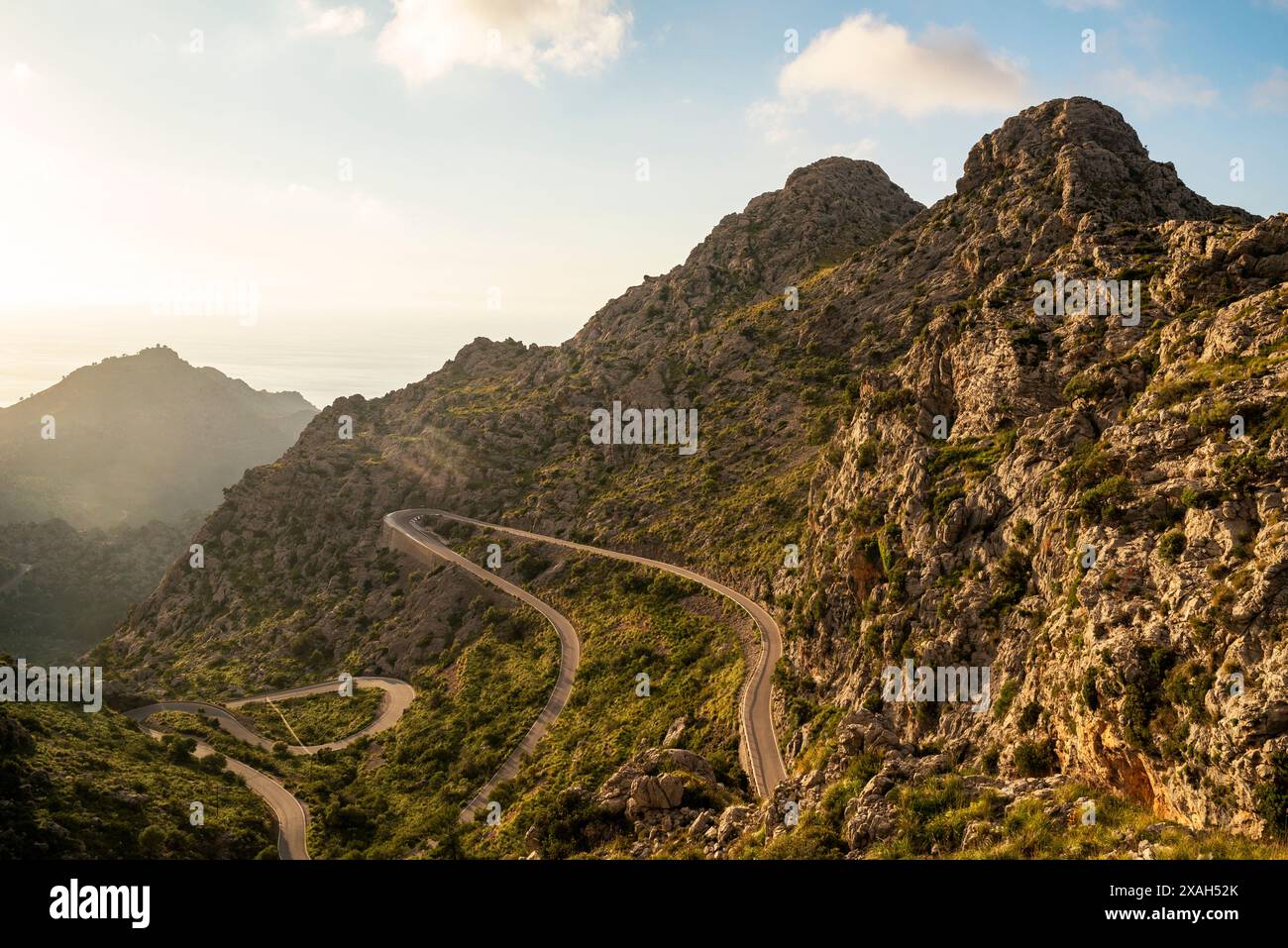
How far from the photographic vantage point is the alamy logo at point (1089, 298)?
50.0m

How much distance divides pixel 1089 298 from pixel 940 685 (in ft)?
108

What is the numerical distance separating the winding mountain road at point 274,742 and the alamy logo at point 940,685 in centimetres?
4231

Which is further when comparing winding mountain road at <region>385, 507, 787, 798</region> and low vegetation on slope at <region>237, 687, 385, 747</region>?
low vegetation on slope at <region>237, 687, 385, 747</region>

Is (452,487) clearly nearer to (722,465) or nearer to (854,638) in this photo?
(722,465)

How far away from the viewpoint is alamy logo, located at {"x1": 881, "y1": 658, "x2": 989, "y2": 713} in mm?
36188

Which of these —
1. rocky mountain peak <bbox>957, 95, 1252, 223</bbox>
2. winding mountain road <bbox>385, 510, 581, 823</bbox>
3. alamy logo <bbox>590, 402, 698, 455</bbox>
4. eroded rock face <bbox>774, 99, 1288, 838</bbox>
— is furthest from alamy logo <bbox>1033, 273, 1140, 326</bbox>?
alamy logo <bbox>590, 402, 698, 455</bbox>

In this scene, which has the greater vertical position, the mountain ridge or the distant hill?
the mountain ridge

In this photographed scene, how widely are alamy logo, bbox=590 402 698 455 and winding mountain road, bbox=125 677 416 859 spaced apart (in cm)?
5074

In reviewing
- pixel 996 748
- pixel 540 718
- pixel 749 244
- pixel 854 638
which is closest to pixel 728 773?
pixel 854 638

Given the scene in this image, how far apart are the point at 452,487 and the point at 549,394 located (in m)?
27.3

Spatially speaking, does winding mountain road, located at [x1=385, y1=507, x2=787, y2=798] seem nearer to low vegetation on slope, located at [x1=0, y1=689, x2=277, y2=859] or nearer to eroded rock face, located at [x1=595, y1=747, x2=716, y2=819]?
eroded rock face, located at [x1=595, y1=747, x2=716, y2=819]

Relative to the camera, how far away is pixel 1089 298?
53.3 meters
